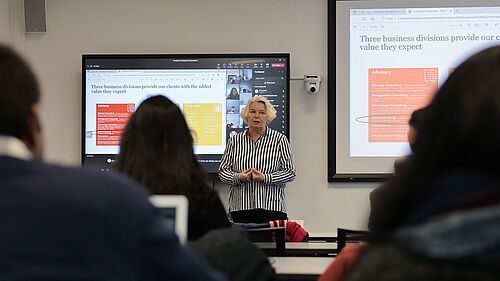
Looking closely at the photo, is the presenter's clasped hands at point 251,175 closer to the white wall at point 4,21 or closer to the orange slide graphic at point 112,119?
the orange slide graphic at point 112,119

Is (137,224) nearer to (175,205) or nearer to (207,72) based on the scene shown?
(175,205)

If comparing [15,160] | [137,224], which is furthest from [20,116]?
[137,224]

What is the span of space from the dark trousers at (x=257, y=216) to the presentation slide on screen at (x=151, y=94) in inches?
32.1

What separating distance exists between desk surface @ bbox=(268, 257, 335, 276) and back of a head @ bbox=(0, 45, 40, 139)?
133 cm

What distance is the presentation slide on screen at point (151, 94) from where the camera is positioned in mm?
5047

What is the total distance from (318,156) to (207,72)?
1250 mm

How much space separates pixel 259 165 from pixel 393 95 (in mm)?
1487

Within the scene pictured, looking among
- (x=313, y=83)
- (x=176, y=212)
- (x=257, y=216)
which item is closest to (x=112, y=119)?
(x=257, y=216)

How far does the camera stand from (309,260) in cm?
233

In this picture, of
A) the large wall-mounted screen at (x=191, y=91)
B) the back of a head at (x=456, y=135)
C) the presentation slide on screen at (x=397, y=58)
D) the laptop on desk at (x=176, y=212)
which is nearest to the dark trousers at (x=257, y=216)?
the large wall-mounted screen at (x=191, y=91)

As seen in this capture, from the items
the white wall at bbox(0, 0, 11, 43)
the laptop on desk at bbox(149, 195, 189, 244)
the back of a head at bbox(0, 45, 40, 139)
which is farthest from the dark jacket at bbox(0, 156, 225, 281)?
the white wall at bbox(0, 0, 11, 43)

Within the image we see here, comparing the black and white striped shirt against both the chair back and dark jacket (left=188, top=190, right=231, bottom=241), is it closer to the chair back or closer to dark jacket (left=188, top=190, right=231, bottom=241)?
the chair back

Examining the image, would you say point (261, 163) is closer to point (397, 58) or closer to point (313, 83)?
point (313, 83)

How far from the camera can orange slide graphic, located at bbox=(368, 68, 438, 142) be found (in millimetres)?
5023
